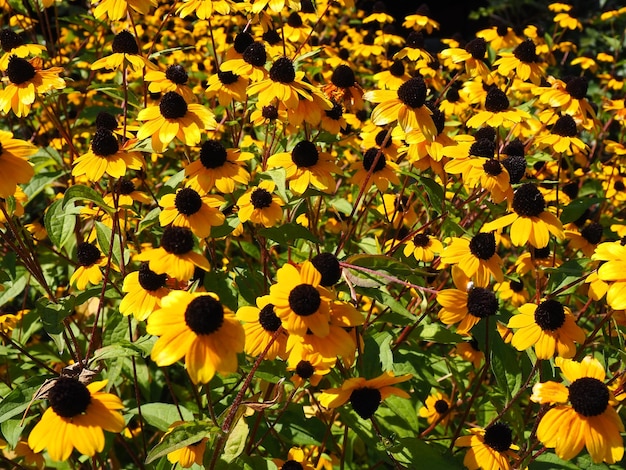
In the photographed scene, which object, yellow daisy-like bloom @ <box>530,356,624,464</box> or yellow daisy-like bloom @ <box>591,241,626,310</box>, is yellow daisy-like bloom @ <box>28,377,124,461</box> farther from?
yellow daisy-like bloom @ <box>591,241,626,310</box>

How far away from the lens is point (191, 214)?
1.66 metres

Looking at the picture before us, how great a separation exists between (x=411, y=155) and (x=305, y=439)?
1.09 m

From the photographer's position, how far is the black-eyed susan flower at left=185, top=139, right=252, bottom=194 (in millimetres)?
1863

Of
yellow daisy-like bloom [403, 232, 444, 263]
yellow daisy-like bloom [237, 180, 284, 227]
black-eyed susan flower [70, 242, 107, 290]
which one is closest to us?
yellow daisy-like bloom [237, 180, 284, 227]

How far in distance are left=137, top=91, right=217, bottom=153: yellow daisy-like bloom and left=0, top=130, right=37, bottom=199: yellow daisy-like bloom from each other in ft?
1.13

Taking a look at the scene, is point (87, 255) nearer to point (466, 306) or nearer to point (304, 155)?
point (304, 155)

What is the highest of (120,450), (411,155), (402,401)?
(411,155)

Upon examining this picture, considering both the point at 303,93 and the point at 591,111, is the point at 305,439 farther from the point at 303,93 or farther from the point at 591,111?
the point at 591,111

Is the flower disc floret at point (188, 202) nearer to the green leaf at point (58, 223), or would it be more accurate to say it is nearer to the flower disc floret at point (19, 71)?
the green leaf at point (58, 223)

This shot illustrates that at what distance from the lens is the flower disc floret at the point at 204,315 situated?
1208 mm

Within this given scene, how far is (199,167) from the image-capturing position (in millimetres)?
1924

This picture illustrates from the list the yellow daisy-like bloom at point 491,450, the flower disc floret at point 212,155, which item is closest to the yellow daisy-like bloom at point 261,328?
the flower disc floret at point 212,155

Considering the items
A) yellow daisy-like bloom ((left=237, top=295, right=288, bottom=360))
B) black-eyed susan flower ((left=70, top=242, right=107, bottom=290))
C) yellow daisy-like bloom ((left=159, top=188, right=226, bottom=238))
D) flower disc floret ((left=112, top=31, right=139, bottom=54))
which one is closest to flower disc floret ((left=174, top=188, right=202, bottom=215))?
yellow daisy-like bloom ((left=159, top=188, right=226, bottom=238))

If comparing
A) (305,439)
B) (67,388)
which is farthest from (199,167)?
(305,439)
